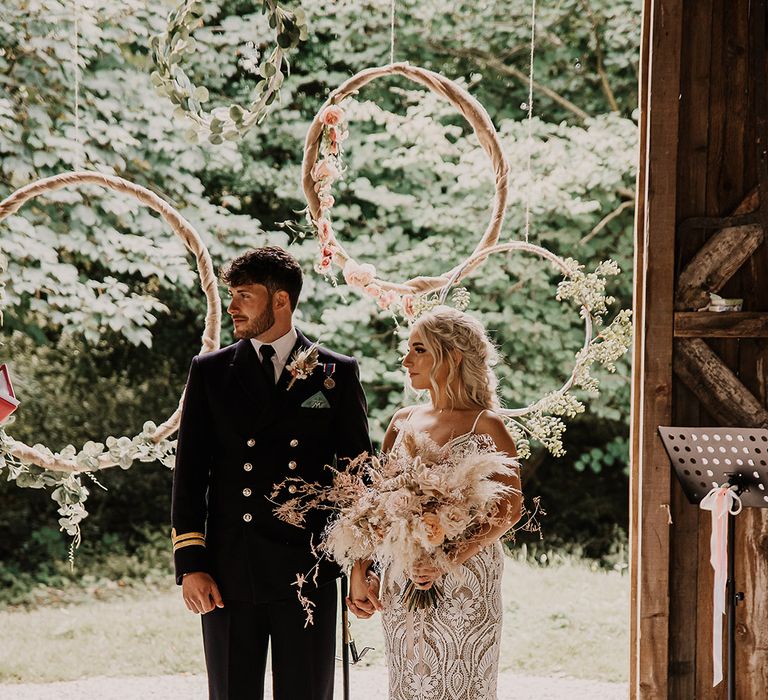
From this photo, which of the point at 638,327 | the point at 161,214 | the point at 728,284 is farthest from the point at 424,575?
the point at 728,284

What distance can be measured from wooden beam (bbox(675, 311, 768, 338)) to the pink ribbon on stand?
34.4 inches

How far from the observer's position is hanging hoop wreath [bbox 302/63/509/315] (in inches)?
161

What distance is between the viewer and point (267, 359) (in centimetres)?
328

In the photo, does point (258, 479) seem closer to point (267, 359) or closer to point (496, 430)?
point (267, 359)

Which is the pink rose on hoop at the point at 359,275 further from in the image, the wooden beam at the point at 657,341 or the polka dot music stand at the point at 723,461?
the polka dot music stand at the point at 723,461

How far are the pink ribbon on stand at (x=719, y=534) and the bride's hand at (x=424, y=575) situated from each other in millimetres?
1014

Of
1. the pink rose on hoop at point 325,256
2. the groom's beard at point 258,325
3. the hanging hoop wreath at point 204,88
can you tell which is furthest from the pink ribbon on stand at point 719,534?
the hanging hoop wreath at point 204,88

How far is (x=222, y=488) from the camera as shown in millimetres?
3197

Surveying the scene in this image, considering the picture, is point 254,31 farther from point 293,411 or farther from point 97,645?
point 293,411

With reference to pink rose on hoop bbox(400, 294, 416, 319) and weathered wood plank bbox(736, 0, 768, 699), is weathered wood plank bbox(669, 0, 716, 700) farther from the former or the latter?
pink rose on hoop bbox(400, 294, 416, 319)

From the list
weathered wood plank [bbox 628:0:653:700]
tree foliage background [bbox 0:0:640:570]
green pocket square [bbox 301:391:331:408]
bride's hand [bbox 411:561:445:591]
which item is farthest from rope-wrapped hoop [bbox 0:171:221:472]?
tree foliage background [bbox 0:0:640:570]

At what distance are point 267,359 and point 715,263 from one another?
6.63 feet

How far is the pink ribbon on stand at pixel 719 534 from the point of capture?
331cm

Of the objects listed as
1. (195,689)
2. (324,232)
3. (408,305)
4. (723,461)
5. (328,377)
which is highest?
(324,232)
